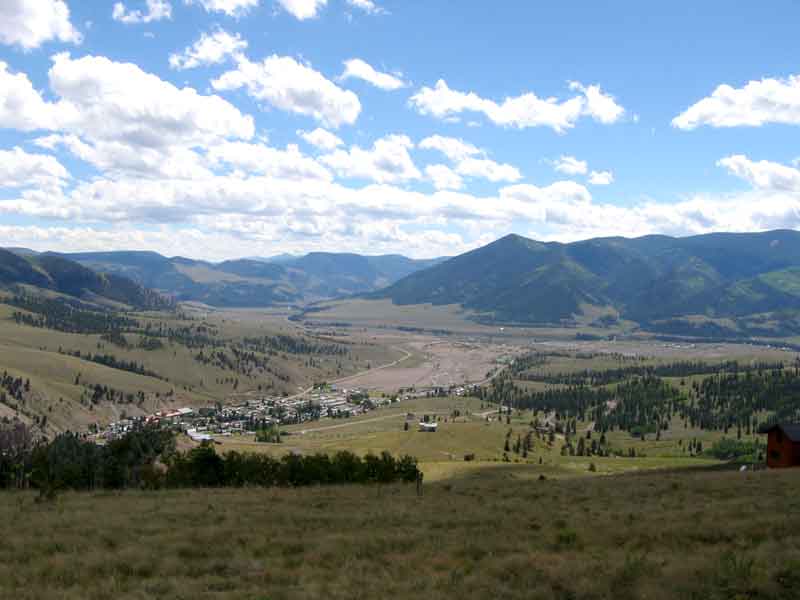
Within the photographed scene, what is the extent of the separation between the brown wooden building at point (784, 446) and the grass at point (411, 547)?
81.7 feet

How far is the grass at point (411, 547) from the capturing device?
1692 centimetres

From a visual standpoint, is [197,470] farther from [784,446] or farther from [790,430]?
[790,430]

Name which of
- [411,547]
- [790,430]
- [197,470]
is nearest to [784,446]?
[790,430]

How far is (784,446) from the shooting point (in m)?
58.5

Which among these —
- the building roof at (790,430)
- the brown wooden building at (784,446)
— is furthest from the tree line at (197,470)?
the building roof at (790,430)

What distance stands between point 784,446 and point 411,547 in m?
51.4

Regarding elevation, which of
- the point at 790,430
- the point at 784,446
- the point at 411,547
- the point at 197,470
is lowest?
the point at 197,470

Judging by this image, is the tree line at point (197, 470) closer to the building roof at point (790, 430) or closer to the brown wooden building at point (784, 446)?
the brown wooden building at point (784, 446)

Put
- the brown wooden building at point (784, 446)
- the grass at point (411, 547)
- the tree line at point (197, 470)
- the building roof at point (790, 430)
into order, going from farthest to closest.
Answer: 1. the tree line at point (197, 470)
2. the building roof at point (790, 430)
3. the brown wooden building at point (784, 446)
4. the grass at point (411, 547)

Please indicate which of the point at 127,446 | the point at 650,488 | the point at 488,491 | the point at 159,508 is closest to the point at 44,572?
the point at 159,508

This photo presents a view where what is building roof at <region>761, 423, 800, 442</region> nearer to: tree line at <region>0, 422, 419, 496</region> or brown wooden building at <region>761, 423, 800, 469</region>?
brown wooden building at <region>761, 423, 800, 469</region>

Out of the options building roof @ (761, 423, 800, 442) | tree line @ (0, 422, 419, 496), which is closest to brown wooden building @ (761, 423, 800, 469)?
building roof @ (761, 423, 800, 442)

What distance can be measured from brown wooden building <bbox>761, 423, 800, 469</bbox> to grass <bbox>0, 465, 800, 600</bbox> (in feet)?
81.7

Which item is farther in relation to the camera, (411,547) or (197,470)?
(197,470)
